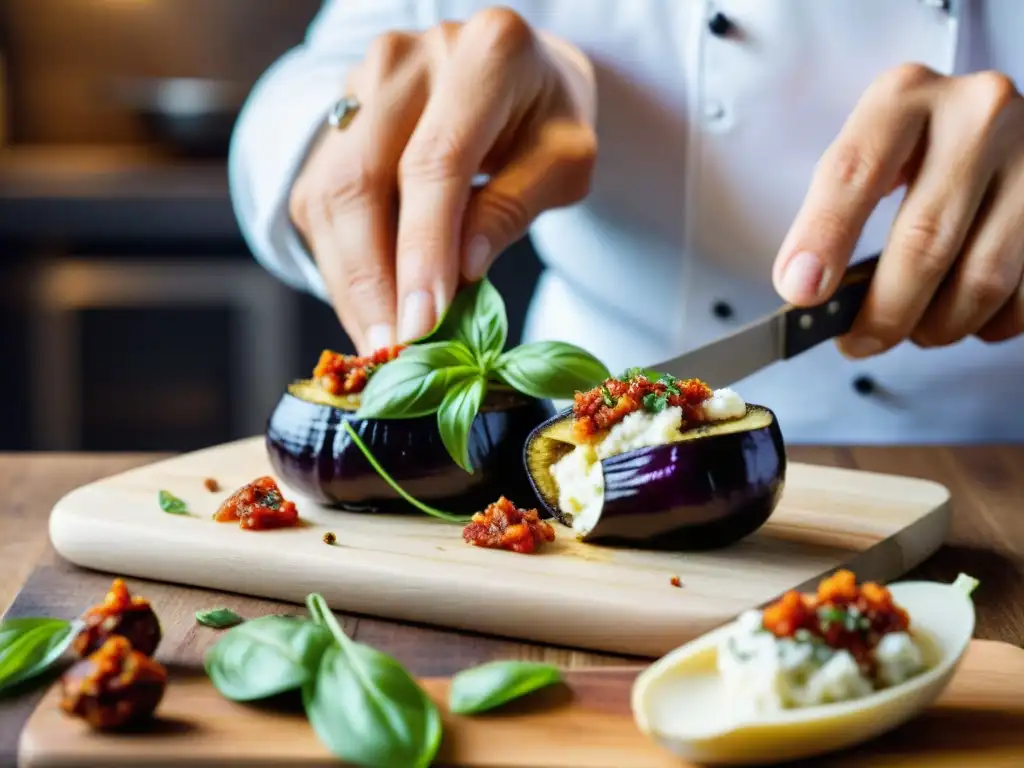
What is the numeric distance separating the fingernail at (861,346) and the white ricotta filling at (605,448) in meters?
0.57

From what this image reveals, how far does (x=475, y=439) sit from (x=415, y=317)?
0.31m

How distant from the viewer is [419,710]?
1.09 meters

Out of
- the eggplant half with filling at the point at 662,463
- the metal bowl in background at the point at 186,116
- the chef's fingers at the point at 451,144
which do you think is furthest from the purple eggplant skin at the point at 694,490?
the metal bowl in background at the point at 186,116

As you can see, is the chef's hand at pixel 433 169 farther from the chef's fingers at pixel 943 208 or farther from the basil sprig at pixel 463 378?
the chef's fingers at pixel 943 208

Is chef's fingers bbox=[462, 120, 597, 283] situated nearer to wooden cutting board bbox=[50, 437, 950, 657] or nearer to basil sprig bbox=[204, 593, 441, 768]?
wooden cutting board bbox=[50, 437, 950, 657]

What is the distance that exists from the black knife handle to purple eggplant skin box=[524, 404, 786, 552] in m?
0.45

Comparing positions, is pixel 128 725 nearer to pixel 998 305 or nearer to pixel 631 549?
pixel 631 549

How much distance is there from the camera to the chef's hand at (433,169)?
195cm

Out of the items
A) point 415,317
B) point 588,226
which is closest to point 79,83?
point 588,226

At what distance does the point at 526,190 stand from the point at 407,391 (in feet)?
1.87

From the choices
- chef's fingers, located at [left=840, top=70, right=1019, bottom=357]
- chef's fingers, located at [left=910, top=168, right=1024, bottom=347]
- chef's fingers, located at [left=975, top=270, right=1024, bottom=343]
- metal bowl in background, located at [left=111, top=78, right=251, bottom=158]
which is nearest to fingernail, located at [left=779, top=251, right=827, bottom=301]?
chef's fingers, located at [left=840, top=70, right=1019, bottom=357]

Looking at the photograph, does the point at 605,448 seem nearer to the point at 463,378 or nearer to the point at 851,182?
the point at 463,378

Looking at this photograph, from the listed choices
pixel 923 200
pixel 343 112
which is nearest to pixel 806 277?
pixel 923 200

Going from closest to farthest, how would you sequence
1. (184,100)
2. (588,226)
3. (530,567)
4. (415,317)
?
1. (530,567)
2. (415,317)
3. (588,226)
4. (184,100)
